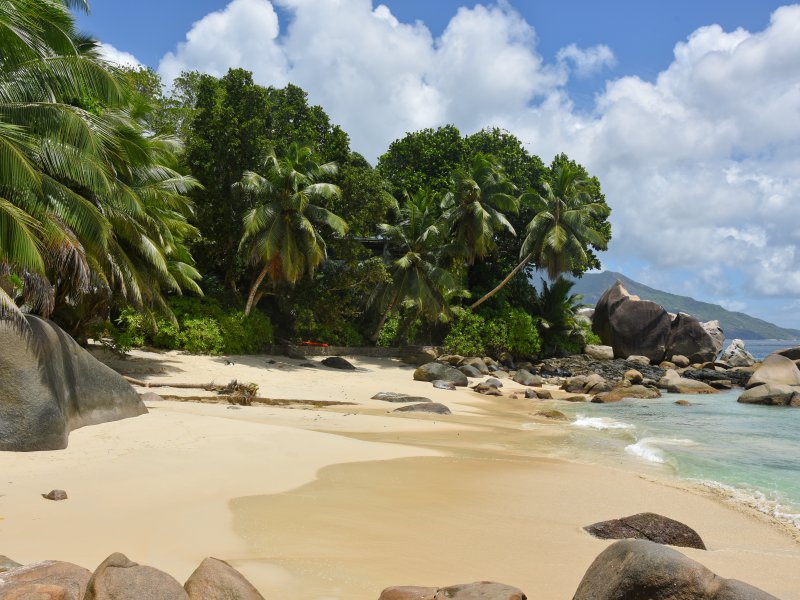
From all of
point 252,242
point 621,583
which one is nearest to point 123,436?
point 621,583

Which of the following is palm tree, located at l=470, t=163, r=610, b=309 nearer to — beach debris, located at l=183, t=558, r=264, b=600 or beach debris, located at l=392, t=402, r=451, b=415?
beach debris, located at l=392, t=402, r=451, b=415

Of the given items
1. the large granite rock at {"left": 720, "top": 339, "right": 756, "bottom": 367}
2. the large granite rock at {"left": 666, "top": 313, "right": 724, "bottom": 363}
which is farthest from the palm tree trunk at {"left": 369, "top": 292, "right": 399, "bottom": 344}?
the large granite rock at {"left": 720, "top": 339, "right": 756, "bottom": 367}

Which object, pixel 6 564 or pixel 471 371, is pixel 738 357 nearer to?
pixel 471 371

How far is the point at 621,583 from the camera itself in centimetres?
361

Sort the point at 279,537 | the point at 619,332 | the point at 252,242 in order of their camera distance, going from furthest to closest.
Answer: the point at 619,332 → the point at 252,242 → the point at 279,537

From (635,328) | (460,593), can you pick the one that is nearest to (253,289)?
(460,593)

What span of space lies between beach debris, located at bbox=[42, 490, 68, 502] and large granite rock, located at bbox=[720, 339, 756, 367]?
120ft

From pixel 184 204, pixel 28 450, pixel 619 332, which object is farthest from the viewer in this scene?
pixel 619 332

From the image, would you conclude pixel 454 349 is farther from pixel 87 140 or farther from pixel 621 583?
pixel 621 583

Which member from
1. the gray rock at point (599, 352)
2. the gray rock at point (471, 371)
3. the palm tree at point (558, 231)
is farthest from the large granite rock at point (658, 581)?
the gray rock at point (599, 352)

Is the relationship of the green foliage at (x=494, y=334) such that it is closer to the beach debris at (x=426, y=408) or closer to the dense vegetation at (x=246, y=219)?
the dense vegetation at (x=246, y=219)

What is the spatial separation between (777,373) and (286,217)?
20.8 m

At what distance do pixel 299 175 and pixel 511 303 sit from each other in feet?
50.9

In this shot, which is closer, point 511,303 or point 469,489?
point 469,489
